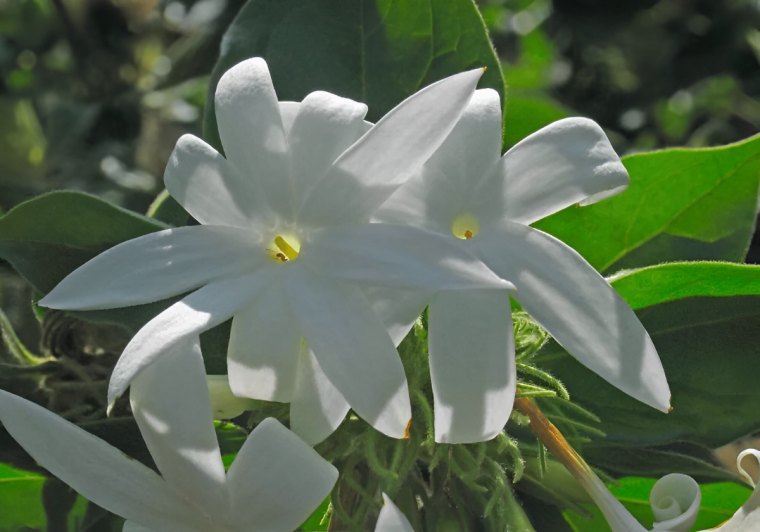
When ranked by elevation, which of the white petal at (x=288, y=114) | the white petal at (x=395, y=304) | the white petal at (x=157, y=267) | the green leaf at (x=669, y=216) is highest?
the white petal at (x=288, y=114)

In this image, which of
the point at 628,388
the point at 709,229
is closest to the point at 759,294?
the point at 709,229

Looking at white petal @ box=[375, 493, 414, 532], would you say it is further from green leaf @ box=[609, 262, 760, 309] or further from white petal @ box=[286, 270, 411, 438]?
green leaf @ box=[609, 262, 760, 309]

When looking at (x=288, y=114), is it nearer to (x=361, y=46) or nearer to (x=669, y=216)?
(x=361, y=46)

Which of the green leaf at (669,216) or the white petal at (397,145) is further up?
the white petal at (397,145)

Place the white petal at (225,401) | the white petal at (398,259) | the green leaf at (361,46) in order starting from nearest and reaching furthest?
the white petal at (398,259) → the white petal at (225,401) → the green leaf at (361,46)

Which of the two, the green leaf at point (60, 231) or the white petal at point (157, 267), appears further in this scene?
the green leaf at point (60, 231)

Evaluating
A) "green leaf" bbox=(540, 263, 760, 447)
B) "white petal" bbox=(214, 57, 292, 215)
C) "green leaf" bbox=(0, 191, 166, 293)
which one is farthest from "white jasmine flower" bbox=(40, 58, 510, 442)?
"green leaf" bbox=(540, 263, 760, 447)

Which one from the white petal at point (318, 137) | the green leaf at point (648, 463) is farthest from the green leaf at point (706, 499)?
the white petal at point (318, 137)

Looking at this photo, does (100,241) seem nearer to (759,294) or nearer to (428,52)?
(428,52)

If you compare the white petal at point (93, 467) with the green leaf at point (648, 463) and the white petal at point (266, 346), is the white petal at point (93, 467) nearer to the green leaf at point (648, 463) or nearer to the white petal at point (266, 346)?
the white petal at point (266, 346)

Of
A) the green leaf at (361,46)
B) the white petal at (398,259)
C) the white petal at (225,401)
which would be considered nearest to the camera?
the white petal at (398,259)
